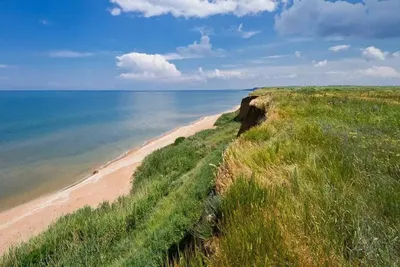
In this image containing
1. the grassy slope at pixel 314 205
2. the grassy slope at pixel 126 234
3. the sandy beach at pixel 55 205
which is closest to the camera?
the grassy slope at pixel 314 205

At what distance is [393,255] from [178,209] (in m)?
7.34

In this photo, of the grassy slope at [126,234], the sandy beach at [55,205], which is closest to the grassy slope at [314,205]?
the grassy slope at [126,234]

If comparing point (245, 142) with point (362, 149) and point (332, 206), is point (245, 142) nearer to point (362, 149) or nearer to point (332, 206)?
point (362, 149)

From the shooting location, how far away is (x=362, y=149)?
17.2 feet

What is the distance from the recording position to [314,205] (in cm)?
345

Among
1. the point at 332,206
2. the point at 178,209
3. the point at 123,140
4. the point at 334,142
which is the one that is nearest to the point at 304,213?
the point at 332,206

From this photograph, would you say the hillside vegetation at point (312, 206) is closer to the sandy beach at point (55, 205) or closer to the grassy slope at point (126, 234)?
the grassy slope at point (126, 234)

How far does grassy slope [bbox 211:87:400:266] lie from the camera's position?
2.67 m

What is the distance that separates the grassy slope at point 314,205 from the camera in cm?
267

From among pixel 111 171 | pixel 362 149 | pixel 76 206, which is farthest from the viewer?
pixel 111 171

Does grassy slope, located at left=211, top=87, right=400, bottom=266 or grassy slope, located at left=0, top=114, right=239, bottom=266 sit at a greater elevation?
grassy slope, located at left=211, top=87, right=400, bottom=266

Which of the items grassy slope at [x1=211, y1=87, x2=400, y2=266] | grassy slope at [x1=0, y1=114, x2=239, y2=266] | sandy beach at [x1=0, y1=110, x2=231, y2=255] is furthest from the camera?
sandy beach at [x1=0, y1=110, x2=231, y2=255]

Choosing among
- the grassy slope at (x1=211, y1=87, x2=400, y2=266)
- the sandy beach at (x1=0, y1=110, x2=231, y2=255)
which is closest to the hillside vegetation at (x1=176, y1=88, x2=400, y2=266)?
the grassy slope at (x1=211, y1=87, x2=400, y2=266)

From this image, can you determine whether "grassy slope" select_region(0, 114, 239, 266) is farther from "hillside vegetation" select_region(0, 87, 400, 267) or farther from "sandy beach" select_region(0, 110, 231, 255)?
"sandy beach" select_region(0, 110, 231, 255)
